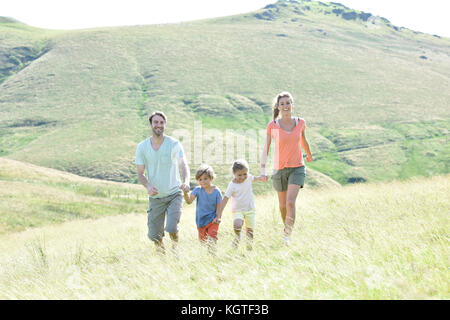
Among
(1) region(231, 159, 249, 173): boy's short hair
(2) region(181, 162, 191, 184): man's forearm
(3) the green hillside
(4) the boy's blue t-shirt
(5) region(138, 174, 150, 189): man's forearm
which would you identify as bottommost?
(3) the green hillside

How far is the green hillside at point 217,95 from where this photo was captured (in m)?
63.4

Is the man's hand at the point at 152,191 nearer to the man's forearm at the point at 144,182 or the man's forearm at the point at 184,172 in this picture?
the man's forearm at the point at 144,182

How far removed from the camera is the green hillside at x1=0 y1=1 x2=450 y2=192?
63.4 m

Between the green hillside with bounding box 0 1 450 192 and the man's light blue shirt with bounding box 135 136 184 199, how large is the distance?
40.0 metres

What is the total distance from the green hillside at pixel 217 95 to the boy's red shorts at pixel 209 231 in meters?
39.9

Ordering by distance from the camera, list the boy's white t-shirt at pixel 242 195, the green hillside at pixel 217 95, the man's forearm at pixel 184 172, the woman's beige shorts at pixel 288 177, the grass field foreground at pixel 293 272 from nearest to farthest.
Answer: the grass field foreground at pixel 293 272 → the man's forearm at pixel 184 172 → the boy's white t-shirt at pixel 242 195 → the woman's beige shorts at pixel 288 177 → the green hillside at pixel 217 95

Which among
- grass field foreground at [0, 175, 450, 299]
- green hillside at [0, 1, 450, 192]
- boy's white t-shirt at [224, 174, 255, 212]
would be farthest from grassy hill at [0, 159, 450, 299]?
green hillside at [0, 1, 450, 192]

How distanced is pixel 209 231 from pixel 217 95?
82390mm

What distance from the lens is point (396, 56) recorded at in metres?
121

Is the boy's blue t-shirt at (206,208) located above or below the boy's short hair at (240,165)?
below

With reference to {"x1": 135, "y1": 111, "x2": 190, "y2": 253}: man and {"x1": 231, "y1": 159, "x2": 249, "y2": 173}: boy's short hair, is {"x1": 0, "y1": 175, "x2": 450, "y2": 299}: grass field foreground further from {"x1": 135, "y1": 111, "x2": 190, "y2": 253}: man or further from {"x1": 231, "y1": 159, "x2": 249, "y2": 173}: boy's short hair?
{"x1": 231, "y1": 159, "x2": 249, "y2": 173}: boy's short hair

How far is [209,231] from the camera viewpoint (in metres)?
6.69

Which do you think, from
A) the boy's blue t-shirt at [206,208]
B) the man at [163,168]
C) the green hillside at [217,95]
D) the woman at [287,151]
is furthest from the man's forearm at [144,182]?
the green hillside at [217,95]
